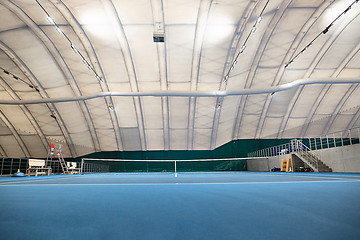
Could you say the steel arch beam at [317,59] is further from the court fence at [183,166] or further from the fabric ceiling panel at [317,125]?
the court fence at [183,166]

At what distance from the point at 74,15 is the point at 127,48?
4.51 metres

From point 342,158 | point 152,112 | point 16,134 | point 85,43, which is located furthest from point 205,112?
point 16,134

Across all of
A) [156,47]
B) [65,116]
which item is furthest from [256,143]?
[65,116]

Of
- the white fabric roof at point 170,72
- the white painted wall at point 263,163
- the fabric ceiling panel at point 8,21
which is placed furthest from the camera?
the white painted wall at point 263,163

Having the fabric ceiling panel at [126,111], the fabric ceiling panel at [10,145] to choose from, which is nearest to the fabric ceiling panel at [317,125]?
the fabric ceiling panel at [126,111]

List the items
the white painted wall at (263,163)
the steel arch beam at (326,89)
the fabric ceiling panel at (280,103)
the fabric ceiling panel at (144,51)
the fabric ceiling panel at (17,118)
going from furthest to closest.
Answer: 1. the fabric ceiling panel at (17,118)
2. the fabric ceiling panel at (280,103)
3. the white painted wall at (263,163)
4. the steel arch beam at (326,89)
5. the fabric ceiling panel at (144,51)

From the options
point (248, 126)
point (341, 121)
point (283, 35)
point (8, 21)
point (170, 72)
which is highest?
point (8, 21)

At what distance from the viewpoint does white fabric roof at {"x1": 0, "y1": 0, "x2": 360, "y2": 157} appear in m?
17.3

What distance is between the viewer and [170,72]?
2223 centimetres

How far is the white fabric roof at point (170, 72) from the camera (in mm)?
17297

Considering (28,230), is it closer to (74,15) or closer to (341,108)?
(74,15)

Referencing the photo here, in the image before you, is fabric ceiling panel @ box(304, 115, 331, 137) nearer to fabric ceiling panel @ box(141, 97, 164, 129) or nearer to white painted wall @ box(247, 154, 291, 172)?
white painted wall @ box(247, 154, 291, 172)

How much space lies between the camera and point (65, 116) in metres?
27.1

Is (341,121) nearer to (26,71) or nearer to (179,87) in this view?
(179,87)
